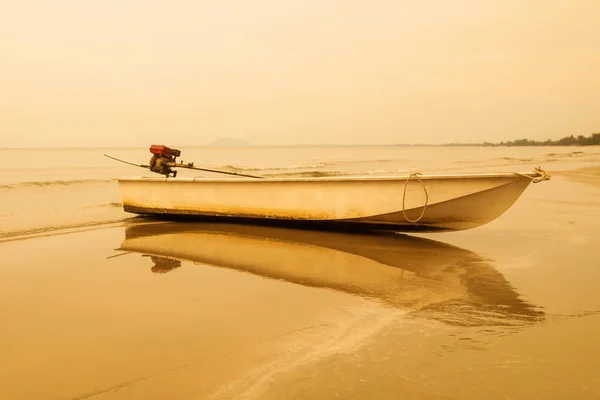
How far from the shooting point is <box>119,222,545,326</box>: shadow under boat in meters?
3.59

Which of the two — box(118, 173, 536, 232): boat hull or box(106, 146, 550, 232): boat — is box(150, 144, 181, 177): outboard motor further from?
box(118, 173, 536, 232): boat hull

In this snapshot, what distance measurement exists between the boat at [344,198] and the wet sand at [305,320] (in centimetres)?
44

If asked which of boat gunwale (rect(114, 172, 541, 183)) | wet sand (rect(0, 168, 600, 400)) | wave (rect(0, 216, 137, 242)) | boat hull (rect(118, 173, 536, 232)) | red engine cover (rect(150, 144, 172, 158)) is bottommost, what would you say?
wave (rect(0, 216, 137, 242))

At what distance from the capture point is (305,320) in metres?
3.36

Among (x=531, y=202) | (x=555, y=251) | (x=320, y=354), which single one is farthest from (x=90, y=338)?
(x=531, y=202)

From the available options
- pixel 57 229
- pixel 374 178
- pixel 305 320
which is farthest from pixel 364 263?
pixel 57 229

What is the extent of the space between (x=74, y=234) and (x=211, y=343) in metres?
5.50

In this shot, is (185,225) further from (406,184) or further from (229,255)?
(406,184)

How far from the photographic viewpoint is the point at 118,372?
101 inches

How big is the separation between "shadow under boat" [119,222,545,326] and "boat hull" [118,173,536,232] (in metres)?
0.32

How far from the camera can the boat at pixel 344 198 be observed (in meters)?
5.73

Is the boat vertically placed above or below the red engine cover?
below

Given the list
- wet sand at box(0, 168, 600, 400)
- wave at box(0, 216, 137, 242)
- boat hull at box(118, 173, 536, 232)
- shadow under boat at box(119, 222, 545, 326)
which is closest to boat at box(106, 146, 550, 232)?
boat hull at box(118, 173, 536, 232)

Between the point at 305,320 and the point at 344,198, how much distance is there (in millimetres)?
3389
